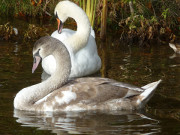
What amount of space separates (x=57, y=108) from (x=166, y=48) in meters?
5.74

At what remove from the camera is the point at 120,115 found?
7273 mm

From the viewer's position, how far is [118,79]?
940cm

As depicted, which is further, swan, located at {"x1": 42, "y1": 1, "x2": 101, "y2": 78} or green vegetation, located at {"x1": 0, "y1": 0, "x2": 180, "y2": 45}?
green vegetation, located at {"x1": 0, "y1": 0, "x2": 180, "y2": 45}

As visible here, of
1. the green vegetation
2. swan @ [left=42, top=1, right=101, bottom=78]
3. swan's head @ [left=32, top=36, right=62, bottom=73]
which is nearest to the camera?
swan's head @ [left=32, top=36, right=62, bottom=73]

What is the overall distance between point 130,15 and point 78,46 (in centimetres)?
358

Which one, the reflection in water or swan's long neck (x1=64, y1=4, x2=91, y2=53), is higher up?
swan's long neck (x1=64, y1=4, x2=91, y2=53)

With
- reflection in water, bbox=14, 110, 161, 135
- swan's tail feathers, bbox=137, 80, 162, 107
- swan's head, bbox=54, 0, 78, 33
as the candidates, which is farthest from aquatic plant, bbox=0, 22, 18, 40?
swan's tail feathers, bbox=137, 80, 162, 107

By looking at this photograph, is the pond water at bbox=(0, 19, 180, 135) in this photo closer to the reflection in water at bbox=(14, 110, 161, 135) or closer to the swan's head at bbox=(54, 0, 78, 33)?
the reflection in water at bbox=(14, 110, 161, 135)

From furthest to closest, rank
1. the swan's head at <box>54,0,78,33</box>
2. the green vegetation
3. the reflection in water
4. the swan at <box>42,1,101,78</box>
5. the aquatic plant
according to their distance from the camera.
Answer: the aquatic plant, the green vegetation, the swan's head at <box>54,0,78,33</box>, the swan at <box>42,1,101,78</box>, the reflection in water

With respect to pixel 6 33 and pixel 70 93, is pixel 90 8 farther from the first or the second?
pixel 70 93

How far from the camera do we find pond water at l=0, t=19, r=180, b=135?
664 cm

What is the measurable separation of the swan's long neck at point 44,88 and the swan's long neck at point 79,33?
83.7 inches

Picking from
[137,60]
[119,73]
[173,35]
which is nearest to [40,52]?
[119,73]

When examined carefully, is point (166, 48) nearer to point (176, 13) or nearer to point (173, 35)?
point (173, 35)
